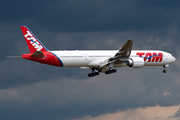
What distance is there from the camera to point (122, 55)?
232 feet

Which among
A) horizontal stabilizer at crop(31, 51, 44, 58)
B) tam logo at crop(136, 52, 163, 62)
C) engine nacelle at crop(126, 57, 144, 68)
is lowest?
engine nacelle at crop(126, 57, 144, 68)

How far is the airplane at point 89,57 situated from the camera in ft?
227

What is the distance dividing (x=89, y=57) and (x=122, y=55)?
25.1 feet

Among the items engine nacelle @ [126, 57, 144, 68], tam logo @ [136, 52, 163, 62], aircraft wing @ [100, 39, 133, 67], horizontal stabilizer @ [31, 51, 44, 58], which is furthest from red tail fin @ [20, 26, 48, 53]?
tam logo @ [136, 52, 163, 62]

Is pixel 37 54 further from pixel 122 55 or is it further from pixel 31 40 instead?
pixel 122 55

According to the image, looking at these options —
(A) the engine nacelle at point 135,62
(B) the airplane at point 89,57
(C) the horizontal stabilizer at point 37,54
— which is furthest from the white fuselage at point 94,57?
(C) the horizontal stabilizer at point 37,54

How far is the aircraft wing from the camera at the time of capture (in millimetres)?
68175

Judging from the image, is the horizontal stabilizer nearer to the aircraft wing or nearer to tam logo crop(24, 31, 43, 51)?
tam logo crop(24, 31, 43, 51)

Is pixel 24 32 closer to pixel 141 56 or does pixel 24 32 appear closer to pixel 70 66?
pixel 70 66

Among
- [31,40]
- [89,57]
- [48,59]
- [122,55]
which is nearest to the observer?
[48,59]

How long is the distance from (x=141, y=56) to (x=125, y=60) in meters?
7.39

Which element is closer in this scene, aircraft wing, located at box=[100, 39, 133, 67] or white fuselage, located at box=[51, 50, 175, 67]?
aircraft wing, located at box=[100, 39, 133, 67]

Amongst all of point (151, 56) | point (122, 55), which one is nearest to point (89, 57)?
point (122, 55)

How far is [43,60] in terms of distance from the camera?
227ft
